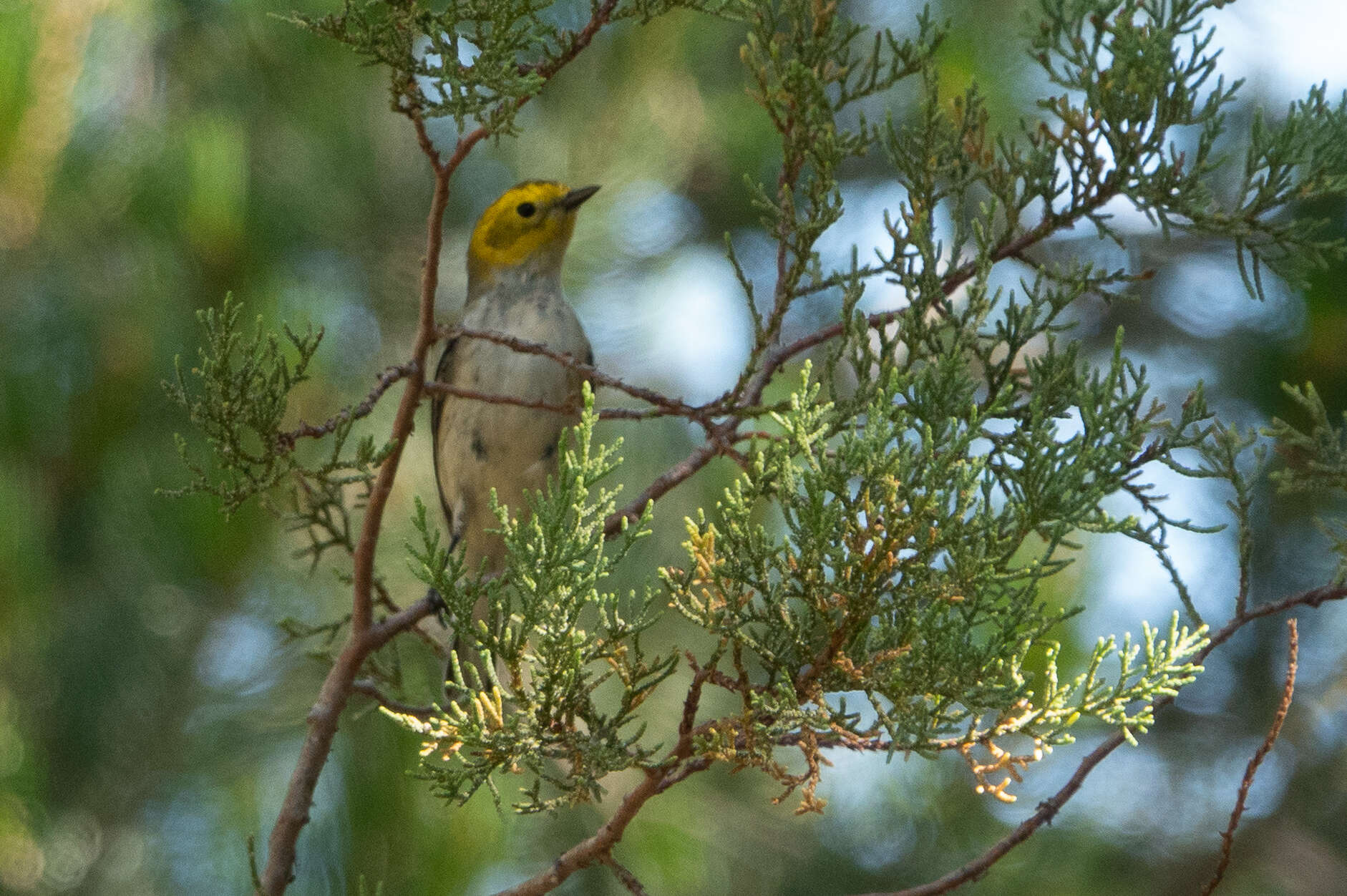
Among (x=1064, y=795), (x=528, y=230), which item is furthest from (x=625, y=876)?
(x=528, y=230)

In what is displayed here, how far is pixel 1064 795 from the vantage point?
1.94 meters

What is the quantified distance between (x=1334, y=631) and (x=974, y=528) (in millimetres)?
3467

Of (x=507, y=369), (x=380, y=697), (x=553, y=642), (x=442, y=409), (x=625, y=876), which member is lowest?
(x=625, y=876)

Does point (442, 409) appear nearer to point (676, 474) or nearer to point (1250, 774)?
point (676, 474)

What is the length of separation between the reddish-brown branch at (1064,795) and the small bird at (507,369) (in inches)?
65.9

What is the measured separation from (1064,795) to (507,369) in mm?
1880

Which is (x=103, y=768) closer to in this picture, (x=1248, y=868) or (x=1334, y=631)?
(x=1248, y=868)

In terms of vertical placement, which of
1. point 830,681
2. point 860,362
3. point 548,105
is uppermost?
point 548,105

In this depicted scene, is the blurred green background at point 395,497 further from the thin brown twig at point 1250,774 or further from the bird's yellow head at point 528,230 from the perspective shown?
the thin brown twig at point 1250,774

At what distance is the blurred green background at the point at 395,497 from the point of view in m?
3.59

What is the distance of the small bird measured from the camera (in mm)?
3463

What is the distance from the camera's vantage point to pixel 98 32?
3686mm

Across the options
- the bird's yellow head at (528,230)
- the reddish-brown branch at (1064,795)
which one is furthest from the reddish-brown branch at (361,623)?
the bird's yellow head at (528,230)

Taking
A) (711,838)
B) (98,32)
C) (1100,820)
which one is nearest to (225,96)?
(98,32)
